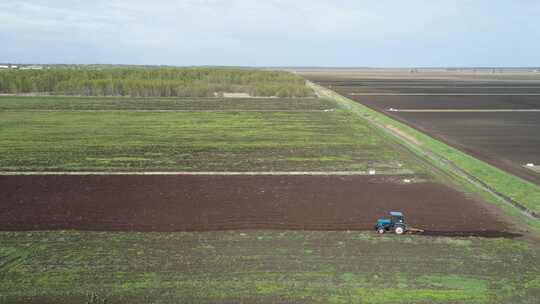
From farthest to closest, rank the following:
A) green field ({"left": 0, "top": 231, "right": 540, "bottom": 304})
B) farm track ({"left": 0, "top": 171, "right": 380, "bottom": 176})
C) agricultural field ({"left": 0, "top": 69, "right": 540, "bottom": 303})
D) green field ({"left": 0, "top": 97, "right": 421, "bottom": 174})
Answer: green field ({"left": 0, "top": 97, "right": 421, "bottom": 174}), farm track ({"left": 0, "top": 171, "right": 380, "bottom": 176}), agricultural field ({"left": 0, "top": 69, "right": 540, "bottom": 303}), green field ({"left": 0, "top": 231, "right": 540, "bottom": 304})

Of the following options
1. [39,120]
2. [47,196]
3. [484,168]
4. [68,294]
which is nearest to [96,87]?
[39,120]

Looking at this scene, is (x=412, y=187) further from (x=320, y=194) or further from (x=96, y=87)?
(x=96, y=87)

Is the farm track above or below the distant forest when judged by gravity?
below

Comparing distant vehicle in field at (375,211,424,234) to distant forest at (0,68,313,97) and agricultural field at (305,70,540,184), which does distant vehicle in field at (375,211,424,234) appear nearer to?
agricultural field at (305,70,540,184)

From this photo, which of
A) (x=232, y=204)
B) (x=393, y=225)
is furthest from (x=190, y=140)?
(x=393, y=225)

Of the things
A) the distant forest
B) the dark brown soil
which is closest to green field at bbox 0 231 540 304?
the dark brown soil
